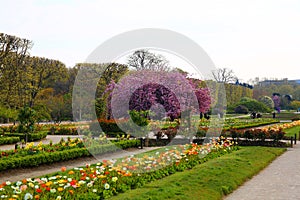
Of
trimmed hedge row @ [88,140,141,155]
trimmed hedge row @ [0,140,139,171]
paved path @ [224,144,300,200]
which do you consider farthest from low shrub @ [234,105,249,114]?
paved path @ [224,144,300,200]

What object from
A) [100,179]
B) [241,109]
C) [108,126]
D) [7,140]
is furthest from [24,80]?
[241,109]

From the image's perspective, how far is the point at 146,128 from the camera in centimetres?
1752

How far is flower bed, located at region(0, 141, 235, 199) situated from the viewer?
22.4 ft

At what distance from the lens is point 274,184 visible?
369 inches

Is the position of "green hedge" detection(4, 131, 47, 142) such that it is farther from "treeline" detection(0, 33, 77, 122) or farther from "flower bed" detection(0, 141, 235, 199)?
"flower bed" detection(0, 141, 235, 199)

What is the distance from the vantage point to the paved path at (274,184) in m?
8.13

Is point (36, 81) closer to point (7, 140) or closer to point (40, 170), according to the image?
point (7, 140)

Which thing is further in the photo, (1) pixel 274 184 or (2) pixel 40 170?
(2) pixel 40 170

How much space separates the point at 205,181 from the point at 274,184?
1642 millimetres

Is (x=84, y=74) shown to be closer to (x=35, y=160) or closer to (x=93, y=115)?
(x=93, y=115)

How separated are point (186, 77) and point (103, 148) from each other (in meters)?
9.25

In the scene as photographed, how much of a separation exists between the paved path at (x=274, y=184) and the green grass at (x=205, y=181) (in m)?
0.24

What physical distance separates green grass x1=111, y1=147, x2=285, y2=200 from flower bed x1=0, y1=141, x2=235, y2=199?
273mm

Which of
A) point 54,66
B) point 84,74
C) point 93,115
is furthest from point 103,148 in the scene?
point 54,66
